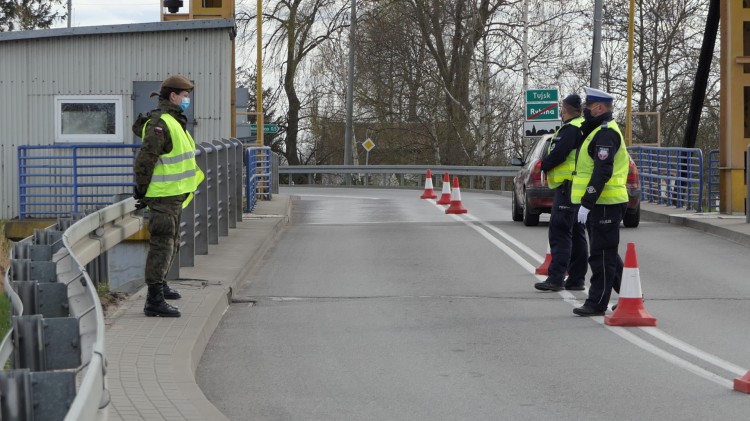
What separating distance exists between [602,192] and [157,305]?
11.9 ft

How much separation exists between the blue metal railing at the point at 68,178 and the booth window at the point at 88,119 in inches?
8.3

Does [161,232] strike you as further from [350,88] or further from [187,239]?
[350,88]

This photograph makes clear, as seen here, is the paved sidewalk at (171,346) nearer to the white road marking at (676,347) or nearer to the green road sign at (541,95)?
the white road marking at (676,347)

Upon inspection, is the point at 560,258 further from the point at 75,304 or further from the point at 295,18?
the point at 295,18

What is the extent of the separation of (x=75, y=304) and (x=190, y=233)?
750cm

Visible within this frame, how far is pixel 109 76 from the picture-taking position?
76.7ft

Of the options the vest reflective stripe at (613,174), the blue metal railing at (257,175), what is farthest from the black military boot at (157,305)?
the blue metal railing at (257,175)

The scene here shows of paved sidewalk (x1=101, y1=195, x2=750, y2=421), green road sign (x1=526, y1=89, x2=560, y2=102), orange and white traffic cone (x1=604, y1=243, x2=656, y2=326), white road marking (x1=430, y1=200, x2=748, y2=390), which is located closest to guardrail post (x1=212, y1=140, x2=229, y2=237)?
paved sidewalk (x1=101, y1=195, x2=750, y2=421)

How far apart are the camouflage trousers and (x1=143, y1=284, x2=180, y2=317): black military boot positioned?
2.3 inches

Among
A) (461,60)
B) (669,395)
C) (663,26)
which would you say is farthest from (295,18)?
(669,395)

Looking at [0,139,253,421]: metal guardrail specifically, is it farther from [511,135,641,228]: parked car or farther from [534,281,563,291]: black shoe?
[511,135,641,228]: parked car

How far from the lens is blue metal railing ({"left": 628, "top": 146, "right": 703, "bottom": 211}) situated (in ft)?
77.4

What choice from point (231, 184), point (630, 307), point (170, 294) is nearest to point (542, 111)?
point (231, 184)

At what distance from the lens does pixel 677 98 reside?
55.6 metres
